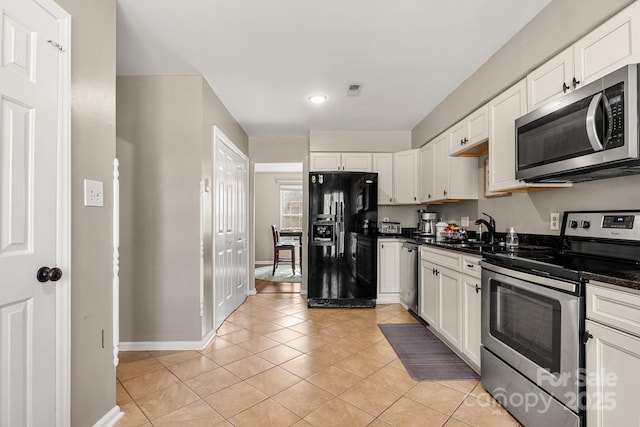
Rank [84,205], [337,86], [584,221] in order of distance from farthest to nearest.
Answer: [337,86] < [584,221] < [84,205]

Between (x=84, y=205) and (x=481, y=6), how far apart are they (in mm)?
2546

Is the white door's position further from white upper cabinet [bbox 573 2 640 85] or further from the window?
the window

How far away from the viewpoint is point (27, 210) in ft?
4.15

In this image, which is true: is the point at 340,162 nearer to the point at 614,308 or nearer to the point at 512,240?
the point at 512,240

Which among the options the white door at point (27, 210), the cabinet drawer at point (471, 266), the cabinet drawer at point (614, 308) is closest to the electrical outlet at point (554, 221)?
the cabinet drawer at point (471, 266)

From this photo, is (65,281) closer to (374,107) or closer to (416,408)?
(416,408)

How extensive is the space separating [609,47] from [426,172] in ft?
8.20

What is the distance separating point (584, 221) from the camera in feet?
6.10

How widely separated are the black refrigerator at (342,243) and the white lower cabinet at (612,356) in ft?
9.20

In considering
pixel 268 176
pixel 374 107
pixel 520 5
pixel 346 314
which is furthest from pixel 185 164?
pixel 268 176

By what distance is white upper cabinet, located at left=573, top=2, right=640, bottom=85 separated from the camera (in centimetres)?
141

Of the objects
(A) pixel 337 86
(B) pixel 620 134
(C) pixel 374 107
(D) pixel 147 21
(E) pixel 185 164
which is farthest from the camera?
(C) pixel 374 107

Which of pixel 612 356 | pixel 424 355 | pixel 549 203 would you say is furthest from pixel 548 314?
pixel 424 355

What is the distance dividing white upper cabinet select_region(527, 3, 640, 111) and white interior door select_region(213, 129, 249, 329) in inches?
108
